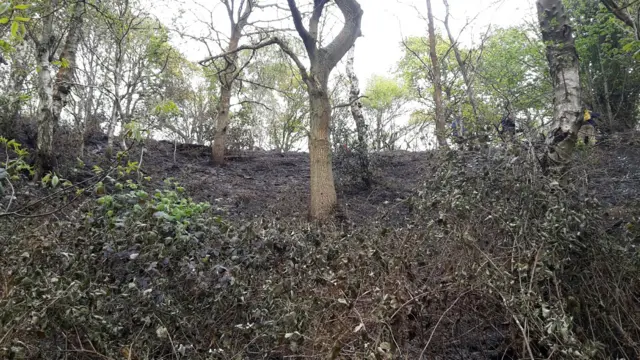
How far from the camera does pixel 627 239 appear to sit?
270cm

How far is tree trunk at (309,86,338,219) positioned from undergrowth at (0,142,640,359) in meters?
2.96

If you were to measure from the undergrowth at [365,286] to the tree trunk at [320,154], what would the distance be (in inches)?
117

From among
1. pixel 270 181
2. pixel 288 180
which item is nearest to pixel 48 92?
pixel 270 181

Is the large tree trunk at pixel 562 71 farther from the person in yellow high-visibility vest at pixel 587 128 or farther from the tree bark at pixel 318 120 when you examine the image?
the tree bark at pixel 318 120

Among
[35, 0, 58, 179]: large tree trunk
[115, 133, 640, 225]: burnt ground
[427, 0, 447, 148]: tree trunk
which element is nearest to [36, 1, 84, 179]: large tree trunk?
[35, 0, 58, 179]: large tree trunk

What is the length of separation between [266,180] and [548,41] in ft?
20.5

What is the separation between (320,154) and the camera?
21.5ft

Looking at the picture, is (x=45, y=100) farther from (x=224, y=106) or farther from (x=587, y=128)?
(x=587, y=128)

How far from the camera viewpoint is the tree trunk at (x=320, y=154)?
6430mm

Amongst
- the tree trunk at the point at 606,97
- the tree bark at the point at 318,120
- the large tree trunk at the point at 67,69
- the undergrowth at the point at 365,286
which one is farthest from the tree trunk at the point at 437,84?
the large tree trunk at the point at 67,69

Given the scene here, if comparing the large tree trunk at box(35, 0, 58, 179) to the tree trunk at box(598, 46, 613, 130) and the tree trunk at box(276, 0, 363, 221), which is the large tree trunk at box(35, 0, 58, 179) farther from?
the tree trunk at box(598, 46, 613, 130)

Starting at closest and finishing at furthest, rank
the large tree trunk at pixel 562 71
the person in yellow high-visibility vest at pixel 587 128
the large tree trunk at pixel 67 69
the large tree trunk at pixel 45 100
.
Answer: the large tree trunk at pixel 562 71 → the person in yellow high-visibility vest at pixel 587 128 → the large tree trunk at pixel 45 100 → the large tree trunk at pixel 67 69

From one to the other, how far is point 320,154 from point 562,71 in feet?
11.3

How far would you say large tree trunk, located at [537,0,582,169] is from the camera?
4051mm
